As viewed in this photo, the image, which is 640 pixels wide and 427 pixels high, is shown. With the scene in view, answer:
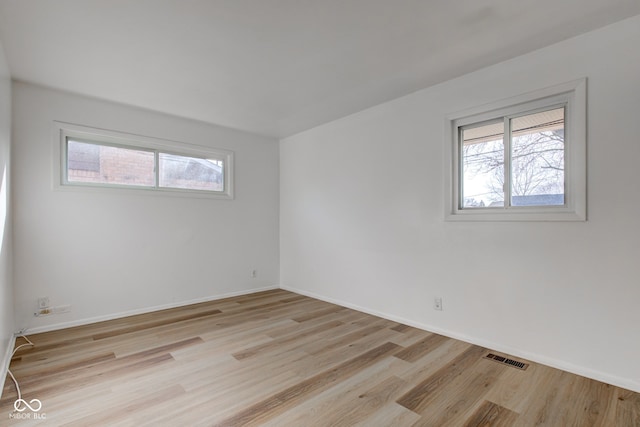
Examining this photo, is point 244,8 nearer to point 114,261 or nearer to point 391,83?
point 391,83

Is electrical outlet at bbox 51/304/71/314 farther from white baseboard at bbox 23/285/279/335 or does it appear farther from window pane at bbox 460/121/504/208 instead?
window pane at bbox 460/121/504/208

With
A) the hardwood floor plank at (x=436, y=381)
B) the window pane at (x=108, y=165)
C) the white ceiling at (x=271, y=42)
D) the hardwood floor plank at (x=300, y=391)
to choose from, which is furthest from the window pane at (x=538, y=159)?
the window pane at (x=108, y=165)

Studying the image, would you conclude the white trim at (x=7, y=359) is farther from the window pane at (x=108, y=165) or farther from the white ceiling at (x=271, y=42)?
the white ceiling at (x=271, y=42)

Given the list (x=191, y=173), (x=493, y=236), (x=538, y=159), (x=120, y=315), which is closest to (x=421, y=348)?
(x=493, y=236)

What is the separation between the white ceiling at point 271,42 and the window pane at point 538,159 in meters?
0.61

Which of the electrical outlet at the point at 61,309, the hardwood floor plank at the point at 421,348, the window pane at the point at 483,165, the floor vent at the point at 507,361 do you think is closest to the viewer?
the floor vent at the point at 507,361

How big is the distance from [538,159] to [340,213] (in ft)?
7.53

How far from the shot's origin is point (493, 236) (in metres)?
2.77

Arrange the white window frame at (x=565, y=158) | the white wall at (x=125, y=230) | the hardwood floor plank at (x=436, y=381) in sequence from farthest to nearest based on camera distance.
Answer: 1. the white wall at (x=125, y=230)
2. the white window frame at (x=565, y=158)
3. the hardwood floor plank at (x=436, y=381)

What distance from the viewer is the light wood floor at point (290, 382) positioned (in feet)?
5.99

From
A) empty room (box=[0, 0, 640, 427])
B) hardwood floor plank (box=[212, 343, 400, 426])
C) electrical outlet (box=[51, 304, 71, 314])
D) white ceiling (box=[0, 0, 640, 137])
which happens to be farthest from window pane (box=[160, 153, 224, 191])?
hardwood floor plank (box=[212, 343, 400, 426])

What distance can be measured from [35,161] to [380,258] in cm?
386

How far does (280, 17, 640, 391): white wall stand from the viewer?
2.15 meters

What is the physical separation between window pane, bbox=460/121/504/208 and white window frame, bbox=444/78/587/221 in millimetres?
60
